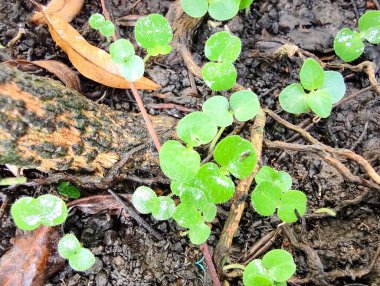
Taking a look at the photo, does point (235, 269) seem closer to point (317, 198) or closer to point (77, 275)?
point (317, 198)

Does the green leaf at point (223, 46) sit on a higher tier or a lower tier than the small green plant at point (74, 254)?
higher

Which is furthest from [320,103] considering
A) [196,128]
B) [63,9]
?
[63,9]

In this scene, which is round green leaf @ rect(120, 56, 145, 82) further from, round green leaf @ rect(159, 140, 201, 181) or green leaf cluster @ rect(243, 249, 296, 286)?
green leaf cluster @ rect(243, 249, 296, 286)

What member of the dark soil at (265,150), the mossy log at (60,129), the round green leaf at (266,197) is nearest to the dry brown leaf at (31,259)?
the dark soil at (265,150)

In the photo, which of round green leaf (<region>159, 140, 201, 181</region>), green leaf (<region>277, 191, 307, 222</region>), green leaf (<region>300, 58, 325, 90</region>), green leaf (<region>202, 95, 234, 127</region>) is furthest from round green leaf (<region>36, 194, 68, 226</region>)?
green leaf (<region>300, 58, 325, 90</region>)

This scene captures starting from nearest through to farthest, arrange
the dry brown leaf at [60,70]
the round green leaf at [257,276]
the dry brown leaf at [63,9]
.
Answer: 1. the round green leaf at [257,276]
2. the dry brown leaf at [60,70]
3. the dry brown leaf at [63,9]

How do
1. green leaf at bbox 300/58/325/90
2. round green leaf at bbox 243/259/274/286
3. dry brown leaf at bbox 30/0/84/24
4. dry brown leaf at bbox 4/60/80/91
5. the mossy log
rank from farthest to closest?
1. dry brown leaf at bbox 30/0/84/24
2. dry brown leaf at bbox 4/60/80/91
3. green leaf at bbox 300/58/325/90
4. round green leaf at bbox 243/259/274/286
5. the mossy log

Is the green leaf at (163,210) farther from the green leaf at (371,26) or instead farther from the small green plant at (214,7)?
the green leaf at (371,26)
